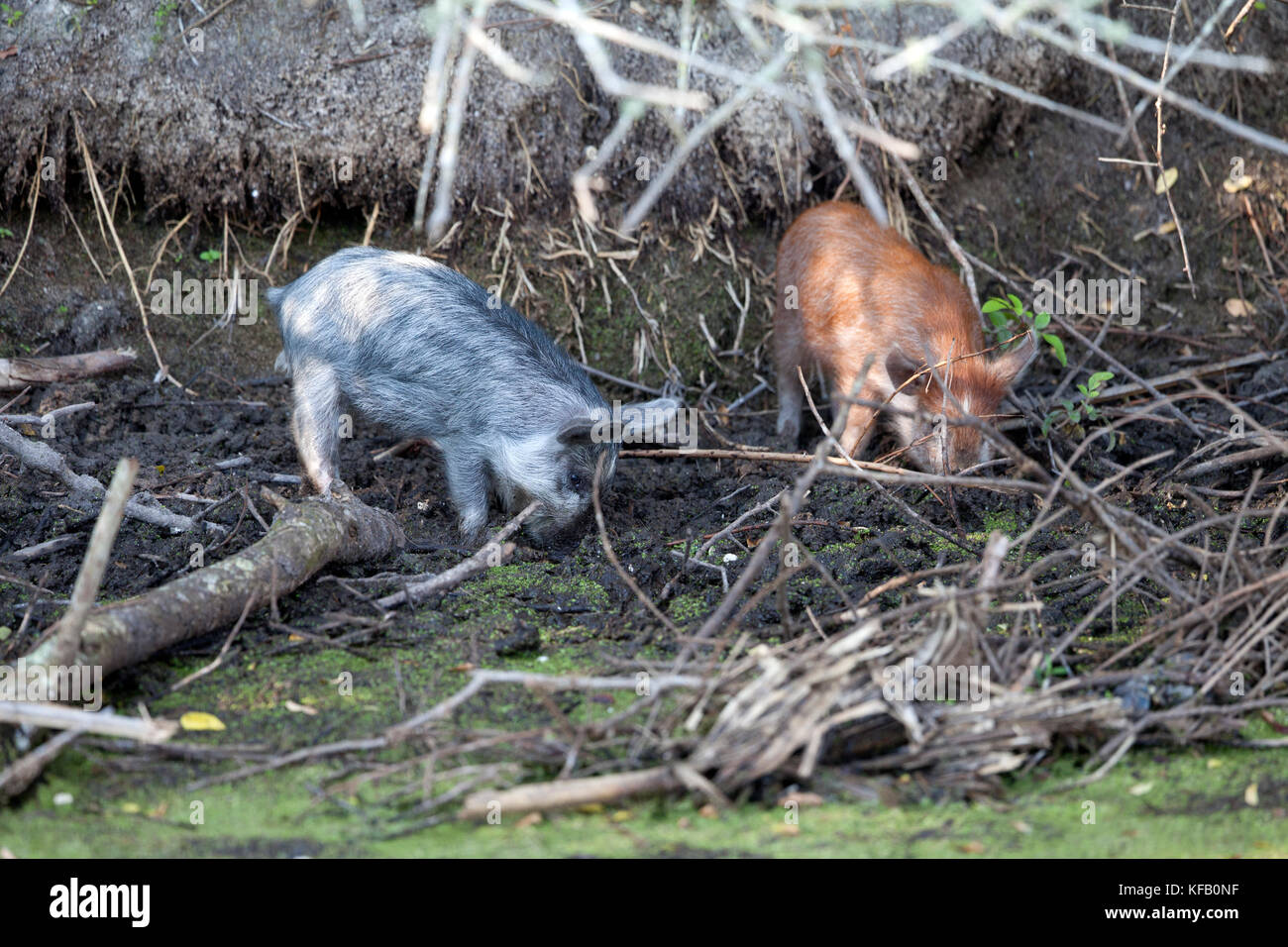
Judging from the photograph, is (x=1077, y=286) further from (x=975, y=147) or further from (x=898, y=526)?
(x=898, y=526)

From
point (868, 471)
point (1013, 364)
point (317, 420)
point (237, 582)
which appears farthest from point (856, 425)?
point (237, 582)

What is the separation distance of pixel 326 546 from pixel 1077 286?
5.34m

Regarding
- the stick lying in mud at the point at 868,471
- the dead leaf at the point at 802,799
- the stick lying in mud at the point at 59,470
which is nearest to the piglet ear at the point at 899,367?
the stick lying in mud at the point at 868,471

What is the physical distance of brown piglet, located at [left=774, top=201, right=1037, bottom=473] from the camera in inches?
252

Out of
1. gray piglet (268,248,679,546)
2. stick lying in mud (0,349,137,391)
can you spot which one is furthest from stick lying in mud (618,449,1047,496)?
stick lying in mud (0,349,137,391)

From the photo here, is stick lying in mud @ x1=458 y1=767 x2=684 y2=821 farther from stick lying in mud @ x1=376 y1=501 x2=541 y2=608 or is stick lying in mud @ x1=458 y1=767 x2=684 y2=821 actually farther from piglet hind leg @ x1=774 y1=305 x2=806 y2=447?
piglet hind leg @ x1=774 y1=305 x2=806 y2=447

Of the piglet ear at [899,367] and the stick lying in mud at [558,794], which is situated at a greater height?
the piglet ear at [899,367]

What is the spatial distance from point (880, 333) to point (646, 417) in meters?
1.65

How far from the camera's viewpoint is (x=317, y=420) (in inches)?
238

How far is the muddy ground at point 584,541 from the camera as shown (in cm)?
323

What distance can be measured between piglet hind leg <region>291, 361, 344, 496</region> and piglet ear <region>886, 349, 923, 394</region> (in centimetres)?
290

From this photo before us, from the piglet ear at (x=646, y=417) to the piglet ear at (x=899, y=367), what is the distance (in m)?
1.18

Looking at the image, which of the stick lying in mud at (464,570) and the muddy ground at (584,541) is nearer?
the muddy ground at (584,541)

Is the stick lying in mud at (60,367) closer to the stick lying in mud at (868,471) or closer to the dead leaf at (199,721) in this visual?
the stick lying in mud at (868,471)
